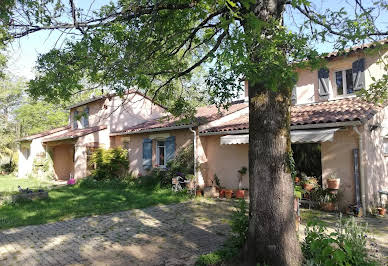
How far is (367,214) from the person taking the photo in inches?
429

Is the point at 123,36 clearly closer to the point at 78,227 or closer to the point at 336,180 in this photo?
the point at 78,227

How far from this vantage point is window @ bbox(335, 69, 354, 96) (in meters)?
15.4

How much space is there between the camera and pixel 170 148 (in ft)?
61.9

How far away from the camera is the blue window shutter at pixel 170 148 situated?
736 inches

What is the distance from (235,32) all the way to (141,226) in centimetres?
734

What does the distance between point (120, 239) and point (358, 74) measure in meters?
13.9

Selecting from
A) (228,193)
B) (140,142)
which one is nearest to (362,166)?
(228,193)

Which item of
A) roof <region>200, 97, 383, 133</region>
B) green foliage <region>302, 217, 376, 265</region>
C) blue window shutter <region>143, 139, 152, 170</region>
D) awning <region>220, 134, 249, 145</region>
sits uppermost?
roof <region>200, 97, 383, 133</region>

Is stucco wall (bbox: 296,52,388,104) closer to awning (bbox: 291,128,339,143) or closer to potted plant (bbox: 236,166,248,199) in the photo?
awning (bbox: 291,128,339,143)

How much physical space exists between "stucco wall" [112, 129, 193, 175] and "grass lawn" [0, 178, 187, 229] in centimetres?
327

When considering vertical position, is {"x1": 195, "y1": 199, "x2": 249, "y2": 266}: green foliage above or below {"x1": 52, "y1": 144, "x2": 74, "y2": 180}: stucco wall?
below

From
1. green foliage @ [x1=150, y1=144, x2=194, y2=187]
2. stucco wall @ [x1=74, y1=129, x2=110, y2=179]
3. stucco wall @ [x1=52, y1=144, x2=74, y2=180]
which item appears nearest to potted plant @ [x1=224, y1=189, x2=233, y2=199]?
green foliage @ [x1=150, y1=144, x2=194, y2=187]

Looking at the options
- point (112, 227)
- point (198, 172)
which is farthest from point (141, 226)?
point (198, 172)

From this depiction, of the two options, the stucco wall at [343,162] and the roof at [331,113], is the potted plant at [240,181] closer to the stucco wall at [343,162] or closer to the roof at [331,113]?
the roof at [331,113]
